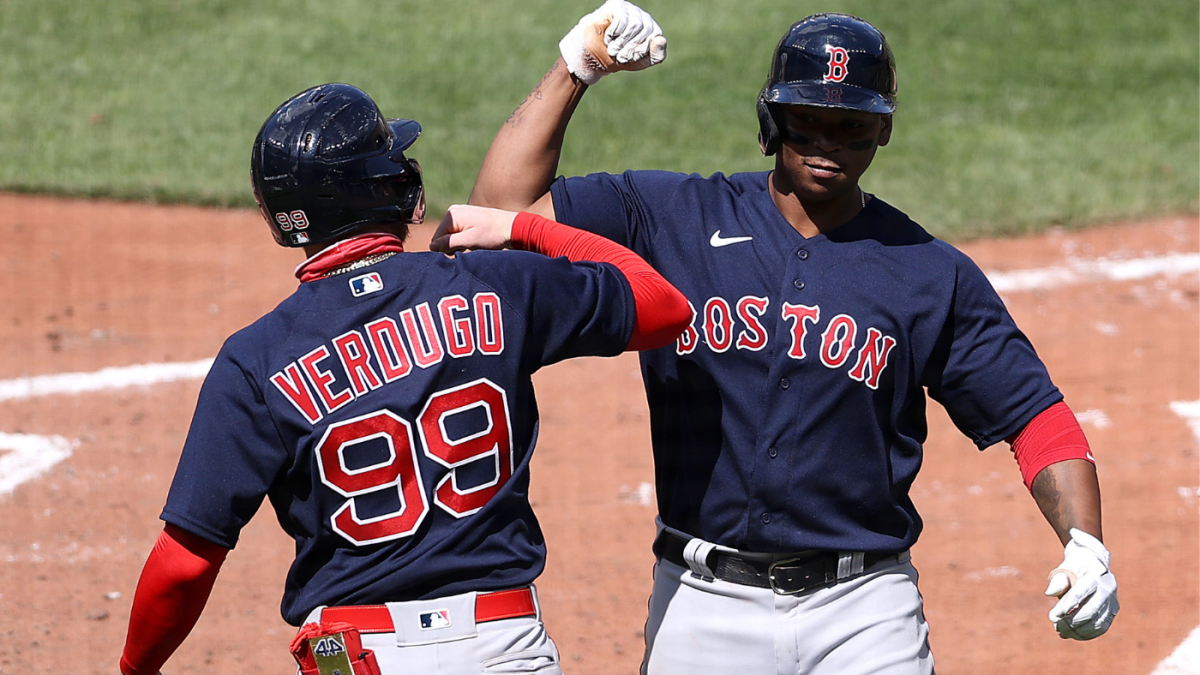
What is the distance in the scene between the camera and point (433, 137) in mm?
10547

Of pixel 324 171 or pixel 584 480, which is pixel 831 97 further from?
pixel 584 480

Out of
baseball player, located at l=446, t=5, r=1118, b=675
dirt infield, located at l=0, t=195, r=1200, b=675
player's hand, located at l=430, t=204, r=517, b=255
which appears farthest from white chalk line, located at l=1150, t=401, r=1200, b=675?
player's hand, located at l=430, t=204, r=517, b=255

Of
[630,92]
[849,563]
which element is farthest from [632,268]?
[630,92]

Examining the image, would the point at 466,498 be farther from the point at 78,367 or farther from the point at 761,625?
the point at 78,367

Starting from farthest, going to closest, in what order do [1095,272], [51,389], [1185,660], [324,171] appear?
[1095,272] < [51,389] < [1185,660] < [324,171]

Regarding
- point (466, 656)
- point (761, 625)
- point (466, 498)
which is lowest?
point (761, 625)

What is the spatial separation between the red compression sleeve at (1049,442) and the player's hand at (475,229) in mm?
1197

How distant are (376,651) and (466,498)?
1.07 feet

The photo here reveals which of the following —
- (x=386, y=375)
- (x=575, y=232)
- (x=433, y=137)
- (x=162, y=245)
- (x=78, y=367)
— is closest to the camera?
(x=386, y=375)

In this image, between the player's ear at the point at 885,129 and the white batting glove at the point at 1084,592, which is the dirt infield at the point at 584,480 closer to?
the white batting glove at the point at 1084,592

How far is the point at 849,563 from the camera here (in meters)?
2.90

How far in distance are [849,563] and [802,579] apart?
106mm

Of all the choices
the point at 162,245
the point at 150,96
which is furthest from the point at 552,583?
the point at 150,96

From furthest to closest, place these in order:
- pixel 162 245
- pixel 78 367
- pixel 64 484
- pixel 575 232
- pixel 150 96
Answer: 1. pixel 150 96
2. pixel 162 245
3. pixel 78 367
4. pixel 64 484
5. pixel 575 232
